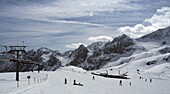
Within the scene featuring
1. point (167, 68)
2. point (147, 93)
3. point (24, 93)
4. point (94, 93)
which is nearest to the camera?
point (24, 93)

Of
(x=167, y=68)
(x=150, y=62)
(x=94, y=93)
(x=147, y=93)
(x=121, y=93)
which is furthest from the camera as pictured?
(x=150, y=62)

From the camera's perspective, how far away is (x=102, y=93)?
3525cm

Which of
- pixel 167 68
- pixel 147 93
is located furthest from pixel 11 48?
pixel 167 68

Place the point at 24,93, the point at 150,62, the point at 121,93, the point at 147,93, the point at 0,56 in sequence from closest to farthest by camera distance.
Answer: the point at 24,93
the point at 121,93
the point at 147,93
the point at 0,56
the point at 150,62

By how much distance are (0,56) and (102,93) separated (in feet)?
85.9

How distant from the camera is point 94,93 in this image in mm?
34469

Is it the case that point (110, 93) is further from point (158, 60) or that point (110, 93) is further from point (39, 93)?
point (158, 60)

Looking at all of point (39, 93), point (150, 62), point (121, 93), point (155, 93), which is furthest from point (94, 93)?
point (150, 62)

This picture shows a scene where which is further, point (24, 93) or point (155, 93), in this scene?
point (155, 93)

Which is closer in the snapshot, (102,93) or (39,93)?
(39,93)

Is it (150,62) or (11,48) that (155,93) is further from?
(150,62)

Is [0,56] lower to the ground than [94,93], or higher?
higher

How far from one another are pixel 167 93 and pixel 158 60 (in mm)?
148320

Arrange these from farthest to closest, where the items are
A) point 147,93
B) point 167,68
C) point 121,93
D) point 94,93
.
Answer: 1. point 167,68
2. point 147,93
3. point 121,93
4. point 94,93
